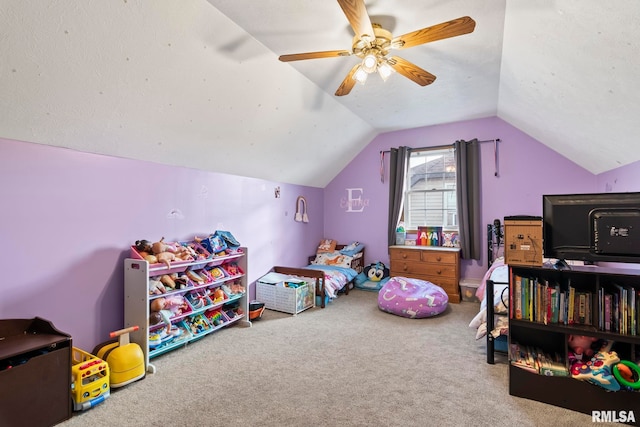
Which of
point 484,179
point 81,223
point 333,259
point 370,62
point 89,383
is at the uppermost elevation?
point 370,62

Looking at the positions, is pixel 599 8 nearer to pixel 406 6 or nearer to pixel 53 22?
pixel 406 6

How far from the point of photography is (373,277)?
4.96 meters

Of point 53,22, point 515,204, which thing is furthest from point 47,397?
point 515,204

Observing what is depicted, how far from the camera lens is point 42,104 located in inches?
76.3

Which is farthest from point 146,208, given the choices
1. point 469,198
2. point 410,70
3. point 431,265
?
point 469,198

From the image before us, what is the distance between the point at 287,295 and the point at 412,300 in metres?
1.48

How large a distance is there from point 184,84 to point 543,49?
Result: 261 cm

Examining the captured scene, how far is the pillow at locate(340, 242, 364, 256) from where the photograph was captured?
504cm

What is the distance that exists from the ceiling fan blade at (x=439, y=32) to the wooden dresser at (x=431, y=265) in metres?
3.10

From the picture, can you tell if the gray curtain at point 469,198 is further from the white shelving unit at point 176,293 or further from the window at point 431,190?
the white shelving unit at point 176,293

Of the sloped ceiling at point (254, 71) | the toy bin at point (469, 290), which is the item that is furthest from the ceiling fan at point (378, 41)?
the toy bin at point (469, 290)

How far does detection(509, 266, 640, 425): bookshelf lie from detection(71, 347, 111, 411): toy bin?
2.68m

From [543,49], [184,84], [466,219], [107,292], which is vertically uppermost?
[543,49]

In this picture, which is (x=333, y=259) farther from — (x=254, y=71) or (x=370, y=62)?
(x=370, y=62)
